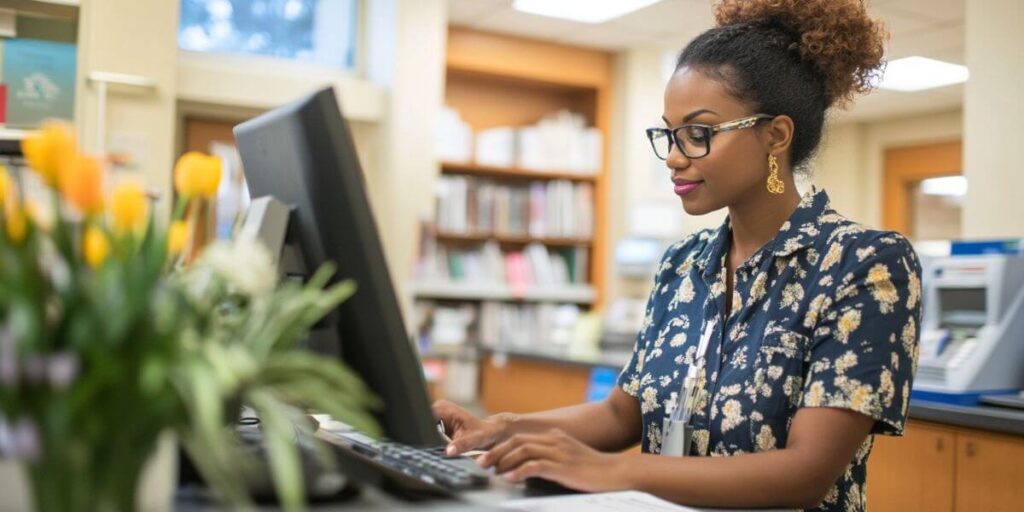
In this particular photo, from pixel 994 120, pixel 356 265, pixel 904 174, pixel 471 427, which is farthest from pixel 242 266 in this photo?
pixel 904 174

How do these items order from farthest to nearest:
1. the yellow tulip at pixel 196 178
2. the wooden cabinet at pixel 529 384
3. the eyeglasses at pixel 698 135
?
the wooden cabinet at pixel 529 384, the eyeglasses at pixel 698 135, the yellow tulip at pixel 196 178

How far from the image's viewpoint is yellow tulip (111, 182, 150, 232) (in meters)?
0.62

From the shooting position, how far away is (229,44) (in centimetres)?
507

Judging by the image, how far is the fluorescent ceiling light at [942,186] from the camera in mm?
8133

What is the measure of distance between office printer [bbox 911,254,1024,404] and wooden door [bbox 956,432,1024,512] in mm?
178

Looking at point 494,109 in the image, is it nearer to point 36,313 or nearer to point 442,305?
point 442,305

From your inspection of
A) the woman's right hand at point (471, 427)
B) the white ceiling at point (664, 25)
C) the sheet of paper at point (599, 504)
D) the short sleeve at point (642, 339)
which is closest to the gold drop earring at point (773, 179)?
the short sleeve at point (642, 339)

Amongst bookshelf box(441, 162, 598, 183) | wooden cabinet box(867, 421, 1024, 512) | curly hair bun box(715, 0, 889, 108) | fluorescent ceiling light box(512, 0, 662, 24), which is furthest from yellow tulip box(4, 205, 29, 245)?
bookshelf box(441, 162, 598, 183)

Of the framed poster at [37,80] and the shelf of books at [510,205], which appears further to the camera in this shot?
the shelf of books at [510,205]

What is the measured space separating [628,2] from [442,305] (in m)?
2.03

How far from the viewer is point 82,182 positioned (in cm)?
59

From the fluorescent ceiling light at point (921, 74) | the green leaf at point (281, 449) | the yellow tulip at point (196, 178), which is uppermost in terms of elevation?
the fluorescent ceiling light at point (921, 74)

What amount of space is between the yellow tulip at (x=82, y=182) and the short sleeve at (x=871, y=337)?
950 mm

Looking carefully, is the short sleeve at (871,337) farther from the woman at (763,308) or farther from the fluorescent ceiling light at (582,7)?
the fluorescent ceiling light at (582,7)
